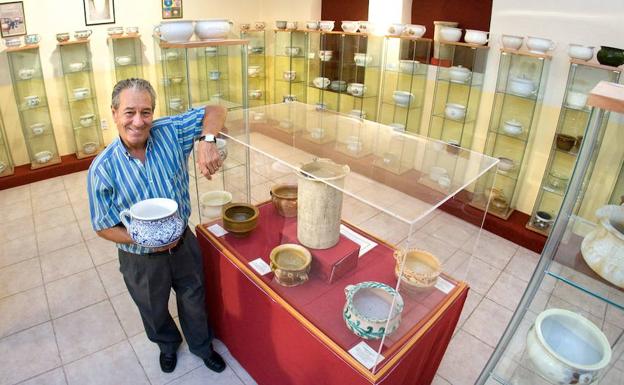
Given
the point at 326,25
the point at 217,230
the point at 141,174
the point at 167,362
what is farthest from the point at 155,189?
the point at 326,25

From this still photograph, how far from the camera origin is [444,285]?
6.71ft

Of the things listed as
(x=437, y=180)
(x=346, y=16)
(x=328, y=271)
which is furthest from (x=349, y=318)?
(x=346, y=16)

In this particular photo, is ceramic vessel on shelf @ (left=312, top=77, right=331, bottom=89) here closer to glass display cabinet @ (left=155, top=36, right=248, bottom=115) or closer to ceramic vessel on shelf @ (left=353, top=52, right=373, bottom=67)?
ceramic vessel on shelf @ (left=353, top=52, right=373, bottom=67)

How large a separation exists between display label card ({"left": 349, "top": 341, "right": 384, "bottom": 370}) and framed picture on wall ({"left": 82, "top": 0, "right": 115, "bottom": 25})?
5283mm

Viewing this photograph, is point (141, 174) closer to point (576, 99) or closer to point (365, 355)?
point (365, 355)

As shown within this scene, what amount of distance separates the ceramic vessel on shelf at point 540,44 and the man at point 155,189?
9.99 feet

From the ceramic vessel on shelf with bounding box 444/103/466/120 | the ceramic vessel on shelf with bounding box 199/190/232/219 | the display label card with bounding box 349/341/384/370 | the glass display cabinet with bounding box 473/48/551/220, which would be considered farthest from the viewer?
the ceramic vessel on shelf with bounding box 444/103/466/120

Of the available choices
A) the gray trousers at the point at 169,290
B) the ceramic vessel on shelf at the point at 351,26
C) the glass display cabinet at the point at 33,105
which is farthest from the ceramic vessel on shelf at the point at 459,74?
→ the glass display cabinet at the point at 33,105

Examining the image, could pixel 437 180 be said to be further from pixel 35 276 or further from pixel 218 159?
pixel 35 276

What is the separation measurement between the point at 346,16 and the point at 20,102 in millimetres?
4328

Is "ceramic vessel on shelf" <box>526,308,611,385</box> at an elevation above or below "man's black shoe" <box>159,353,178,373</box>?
above

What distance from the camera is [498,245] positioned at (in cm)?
417

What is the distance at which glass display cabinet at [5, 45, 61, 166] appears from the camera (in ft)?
15.4

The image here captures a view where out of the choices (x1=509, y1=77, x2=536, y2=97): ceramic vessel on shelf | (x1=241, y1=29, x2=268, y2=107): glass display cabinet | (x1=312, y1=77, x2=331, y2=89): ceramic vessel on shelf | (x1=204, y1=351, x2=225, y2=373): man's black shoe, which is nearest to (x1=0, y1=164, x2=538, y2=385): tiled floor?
(x1=204, y1=351, x2=225, y2=373): man's black shoe
